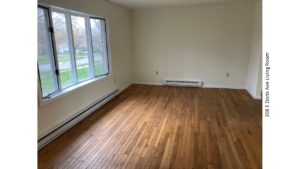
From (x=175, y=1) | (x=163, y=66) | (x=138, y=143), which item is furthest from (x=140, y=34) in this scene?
(x=138, y=143)

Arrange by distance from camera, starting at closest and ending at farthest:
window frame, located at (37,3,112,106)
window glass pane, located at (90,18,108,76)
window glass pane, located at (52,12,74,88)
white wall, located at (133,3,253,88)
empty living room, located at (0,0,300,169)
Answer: empty living room, located at (0,0,300,169) < window frame, located at (37,3,112,106) < window glass pane, located at (52,12,74,88) < window glass pane, located at (90,18,108,76) < white wall, located at (133,3,253,88)

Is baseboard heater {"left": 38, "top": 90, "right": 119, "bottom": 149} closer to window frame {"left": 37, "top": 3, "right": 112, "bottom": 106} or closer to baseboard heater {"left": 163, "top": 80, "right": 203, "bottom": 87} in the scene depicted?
window frame {"left": 37, "top": 3, "right": 112, "bottom": 106}

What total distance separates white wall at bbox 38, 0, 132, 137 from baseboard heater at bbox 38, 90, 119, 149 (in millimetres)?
68

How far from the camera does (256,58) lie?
459 centimetres

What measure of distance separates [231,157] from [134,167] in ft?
3.75

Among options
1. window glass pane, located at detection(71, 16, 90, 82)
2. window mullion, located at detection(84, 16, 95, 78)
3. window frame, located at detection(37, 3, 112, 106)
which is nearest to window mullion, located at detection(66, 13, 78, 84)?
window frame, located at detection(37, 3, 112, 106)

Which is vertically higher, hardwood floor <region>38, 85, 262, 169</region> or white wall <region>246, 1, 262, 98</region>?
white wall <region>246, 1, 262, 98</region>

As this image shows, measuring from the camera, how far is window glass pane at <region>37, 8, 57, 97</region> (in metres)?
2.74

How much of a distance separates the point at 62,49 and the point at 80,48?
0.58 metres

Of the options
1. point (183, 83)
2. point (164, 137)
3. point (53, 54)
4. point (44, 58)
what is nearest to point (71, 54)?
point (53, 54)

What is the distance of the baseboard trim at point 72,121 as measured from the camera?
105 inches

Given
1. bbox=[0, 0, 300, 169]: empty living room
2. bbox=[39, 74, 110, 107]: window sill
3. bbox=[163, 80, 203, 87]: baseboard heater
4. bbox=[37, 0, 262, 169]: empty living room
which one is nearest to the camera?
bbox=[0, 0, 300, 169]: empty living room

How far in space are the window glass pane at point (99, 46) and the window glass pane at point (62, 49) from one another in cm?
91

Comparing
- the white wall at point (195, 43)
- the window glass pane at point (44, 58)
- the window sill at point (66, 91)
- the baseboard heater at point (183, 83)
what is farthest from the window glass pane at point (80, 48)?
the baseboard heater at point (183, 83)
